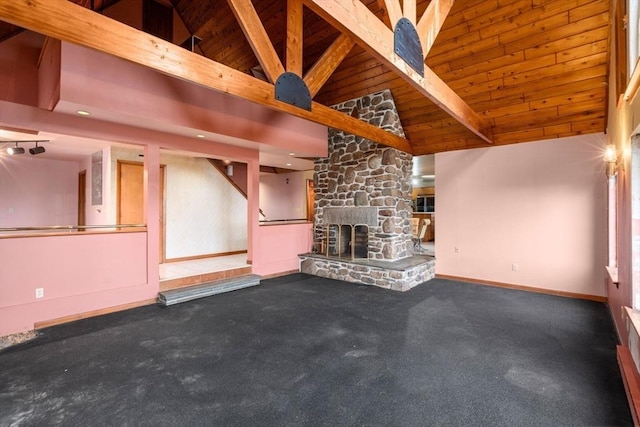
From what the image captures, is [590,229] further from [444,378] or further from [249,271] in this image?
[249,271]

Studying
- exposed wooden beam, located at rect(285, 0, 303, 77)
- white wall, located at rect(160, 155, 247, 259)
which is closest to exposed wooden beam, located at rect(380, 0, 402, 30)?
exposed wooden beam, located at rect(285, 0, 303, 77)

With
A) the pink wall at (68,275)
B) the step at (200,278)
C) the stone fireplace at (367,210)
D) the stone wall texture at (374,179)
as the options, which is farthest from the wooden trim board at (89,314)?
the stone wall texture at (374,179)

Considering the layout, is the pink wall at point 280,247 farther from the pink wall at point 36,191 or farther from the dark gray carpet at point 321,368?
the pink wall at point 36,191

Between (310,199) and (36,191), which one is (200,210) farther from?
(36,191)

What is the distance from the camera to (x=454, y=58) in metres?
4.64

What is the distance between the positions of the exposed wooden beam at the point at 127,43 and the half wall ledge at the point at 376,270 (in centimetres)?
311

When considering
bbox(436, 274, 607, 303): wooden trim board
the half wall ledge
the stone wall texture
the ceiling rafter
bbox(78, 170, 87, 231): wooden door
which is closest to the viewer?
the ceiling rafter

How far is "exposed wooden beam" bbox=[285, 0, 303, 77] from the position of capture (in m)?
3.48

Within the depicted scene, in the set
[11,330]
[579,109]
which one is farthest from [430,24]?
[11,330]

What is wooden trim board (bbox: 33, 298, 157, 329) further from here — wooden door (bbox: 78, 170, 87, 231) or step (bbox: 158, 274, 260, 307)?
wooden door (bbox: 78, 170, 87, 231)

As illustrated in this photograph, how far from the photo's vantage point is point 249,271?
231 inches

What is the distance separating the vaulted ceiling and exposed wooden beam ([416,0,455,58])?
1 centimetres

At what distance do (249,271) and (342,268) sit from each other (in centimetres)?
182

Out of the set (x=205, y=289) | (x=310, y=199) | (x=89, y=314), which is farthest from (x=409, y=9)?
(x=310, y=199)
